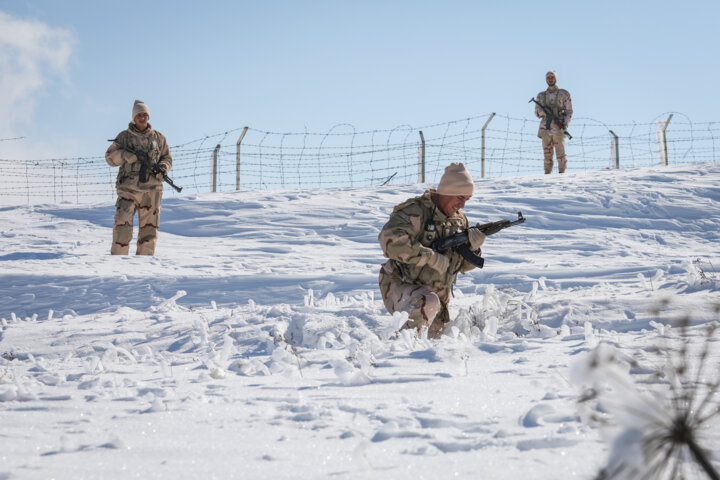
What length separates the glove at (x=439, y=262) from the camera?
4.31 m

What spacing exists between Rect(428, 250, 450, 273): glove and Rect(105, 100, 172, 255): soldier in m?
4.55

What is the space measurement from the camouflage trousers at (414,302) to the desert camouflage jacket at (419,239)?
5cm

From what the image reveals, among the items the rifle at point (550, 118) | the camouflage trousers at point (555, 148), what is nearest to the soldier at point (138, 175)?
the rifle at point (550, 118)

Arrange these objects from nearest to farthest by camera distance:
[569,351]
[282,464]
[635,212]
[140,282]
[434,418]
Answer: [282,464], [434,418], [569,351], [140,282], [635,212]

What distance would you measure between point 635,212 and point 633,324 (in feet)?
23.4

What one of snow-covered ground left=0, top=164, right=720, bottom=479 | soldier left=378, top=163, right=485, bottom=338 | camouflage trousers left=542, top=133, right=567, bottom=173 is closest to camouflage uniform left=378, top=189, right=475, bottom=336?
soldier left=378, top=163, right=485, bottom=338

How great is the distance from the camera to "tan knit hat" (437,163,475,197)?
4.24 m

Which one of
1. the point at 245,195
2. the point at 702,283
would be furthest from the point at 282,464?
the point at 245,195

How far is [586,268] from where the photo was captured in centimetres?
723

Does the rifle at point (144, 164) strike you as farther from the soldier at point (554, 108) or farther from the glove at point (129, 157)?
the soldier at point (554, 108)

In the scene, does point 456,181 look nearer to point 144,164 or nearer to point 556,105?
point 144,164

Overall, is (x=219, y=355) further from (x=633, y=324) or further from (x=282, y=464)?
(x=633, y=324)

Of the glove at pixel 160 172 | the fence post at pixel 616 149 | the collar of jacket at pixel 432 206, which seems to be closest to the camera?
the collar of jacket at pixel 432 206

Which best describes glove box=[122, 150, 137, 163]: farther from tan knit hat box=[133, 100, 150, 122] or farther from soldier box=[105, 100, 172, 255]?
tan knit hat box=[133, 100, 150, 122]
